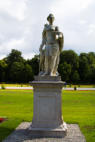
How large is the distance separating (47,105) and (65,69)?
59424 millimetres

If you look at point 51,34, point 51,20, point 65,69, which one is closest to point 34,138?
point 51,34

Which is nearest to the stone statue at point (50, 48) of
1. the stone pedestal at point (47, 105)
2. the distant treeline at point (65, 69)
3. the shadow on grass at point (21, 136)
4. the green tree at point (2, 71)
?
the stone pedestal at point (47, 105)

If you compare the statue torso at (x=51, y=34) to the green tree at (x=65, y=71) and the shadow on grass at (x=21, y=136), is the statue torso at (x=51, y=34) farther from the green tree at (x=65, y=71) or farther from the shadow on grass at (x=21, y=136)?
the green tree at (x=65, y=71)

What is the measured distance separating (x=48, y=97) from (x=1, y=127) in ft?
10.5

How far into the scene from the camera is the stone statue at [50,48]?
10039 millimetres

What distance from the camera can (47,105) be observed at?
961 cm

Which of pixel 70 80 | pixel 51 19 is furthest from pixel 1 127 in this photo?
pixel 70 80

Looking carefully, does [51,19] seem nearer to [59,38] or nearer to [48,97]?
[59,38]

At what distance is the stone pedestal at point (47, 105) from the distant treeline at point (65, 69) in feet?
190

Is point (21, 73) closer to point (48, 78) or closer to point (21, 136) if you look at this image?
point (48, 78)

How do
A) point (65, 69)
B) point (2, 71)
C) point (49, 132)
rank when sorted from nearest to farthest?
point (49, 132)
point (65, 69)
point (2, 71)

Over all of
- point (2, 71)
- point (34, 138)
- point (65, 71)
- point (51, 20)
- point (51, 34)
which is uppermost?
point (2, 71)

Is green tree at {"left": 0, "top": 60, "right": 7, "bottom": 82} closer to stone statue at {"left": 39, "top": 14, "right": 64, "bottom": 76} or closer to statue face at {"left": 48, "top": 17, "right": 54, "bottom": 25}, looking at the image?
stone statue at {"left": 39, "top": 14, "right": 64, "bottom": 76}

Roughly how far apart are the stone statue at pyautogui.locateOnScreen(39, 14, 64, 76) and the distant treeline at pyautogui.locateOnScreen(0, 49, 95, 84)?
57.2 metres
